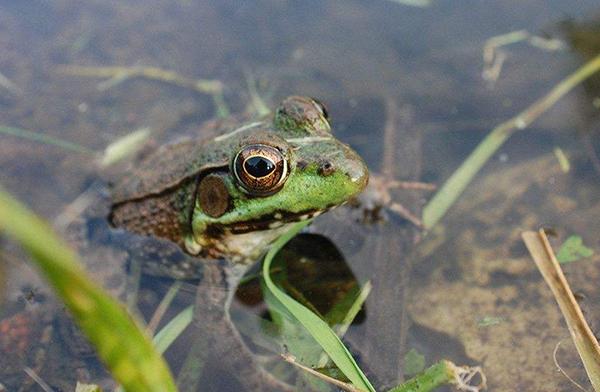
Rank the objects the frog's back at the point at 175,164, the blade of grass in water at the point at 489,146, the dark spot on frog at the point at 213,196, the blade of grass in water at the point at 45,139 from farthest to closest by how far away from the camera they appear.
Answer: the blade of grass in water at the point at 45,139 < the blade of grass in water at the point at 489,146 < the frog's back at the point at 175,164 < the dark spot on frog at the point at 213,196

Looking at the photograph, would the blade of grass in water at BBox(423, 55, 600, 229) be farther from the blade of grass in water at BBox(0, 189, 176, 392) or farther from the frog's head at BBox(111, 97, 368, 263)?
the blade of grass in water at BBox(0, 189, 176, 392)

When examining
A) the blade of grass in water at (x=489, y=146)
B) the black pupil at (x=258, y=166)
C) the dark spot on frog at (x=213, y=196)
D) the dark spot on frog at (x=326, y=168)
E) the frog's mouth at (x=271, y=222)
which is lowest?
the blade of grass in water at (x=489, y=146)

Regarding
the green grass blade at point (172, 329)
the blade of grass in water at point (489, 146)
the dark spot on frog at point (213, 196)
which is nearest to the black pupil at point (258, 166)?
the dark spot on frog at point (213, 196)

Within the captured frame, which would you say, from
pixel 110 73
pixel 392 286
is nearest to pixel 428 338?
pixel 392 286

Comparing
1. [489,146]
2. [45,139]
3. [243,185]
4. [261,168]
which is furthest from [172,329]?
[489,146]

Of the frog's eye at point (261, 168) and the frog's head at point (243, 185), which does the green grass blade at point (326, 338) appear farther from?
the frog's eye at point (261, 168)

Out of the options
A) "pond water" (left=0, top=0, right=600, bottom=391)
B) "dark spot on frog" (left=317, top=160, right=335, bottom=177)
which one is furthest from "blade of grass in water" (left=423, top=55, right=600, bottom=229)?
"dark spot on frog" (left=317, top=160, right=335, bottom=177)

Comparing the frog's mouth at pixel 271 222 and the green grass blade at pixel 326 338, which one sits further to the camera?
the frog's mouth at pixel 271 222

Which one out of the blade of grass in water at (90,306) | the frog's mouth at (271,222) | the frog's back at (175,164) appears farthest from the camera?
the frog's back at (175,164)
